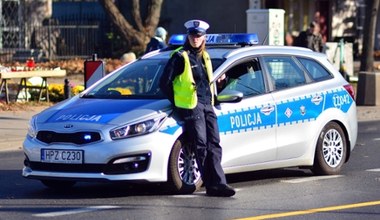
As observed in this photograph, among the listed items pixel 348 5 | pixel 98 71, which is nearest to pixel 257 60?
pixel 98 71

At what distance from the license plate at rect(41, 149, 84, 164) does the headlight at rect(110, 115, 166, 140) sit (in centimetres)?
39

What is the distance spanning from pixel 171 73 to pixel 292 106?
182 cm

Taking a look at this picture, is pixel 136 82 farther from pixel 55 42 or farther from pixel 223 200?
pixel 55 42

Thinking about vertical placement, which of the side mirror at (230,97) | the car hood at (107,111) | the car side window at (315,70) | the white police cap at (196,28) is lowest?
the car hood at (107,111)

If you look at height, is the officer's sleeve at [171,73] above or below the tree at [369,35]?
above

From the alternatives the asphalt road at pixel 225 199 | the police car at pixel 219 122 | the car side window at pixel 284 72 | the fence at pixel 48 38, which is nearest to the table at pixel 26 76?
the asphalt road at pixel 225 199

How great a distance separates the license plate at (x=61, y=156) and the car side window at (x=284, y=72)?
8.37ft

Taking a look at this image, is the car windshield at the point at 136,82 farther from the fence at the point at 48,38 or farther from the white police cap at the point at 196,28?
the fence at the point at 48,38

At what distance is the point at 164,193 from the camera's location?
33.6 feet

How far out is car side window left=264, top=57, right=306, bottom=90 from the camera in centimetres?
1119

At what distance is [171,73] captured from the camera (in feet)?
32.5

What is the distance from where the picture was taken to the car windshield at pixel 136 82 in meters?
10.5

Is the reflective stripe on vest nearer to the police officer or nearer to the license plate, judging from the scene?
the police officer

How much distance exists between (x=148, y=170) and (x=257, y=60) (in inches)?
82.4
